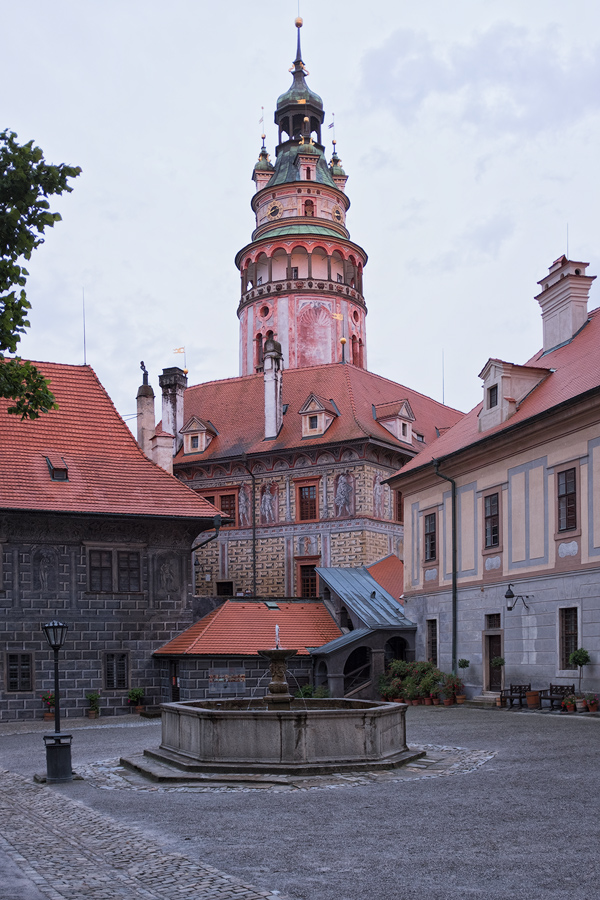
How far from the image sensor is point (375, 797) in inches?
435

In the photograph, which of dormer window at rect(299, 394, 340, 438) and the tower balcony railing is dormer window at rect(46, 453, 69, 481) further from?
the tower balcony railing

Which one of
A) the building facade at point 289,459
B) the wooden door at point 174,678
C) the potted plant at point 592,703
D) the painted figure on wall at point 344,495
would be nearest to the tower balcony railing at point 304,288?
the building facade at point 289,459

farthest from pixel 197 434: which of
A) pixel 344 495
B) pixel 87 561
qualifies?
pixel 87 561

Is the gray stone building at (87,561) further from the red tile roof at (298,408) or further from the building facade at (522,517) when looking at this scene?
the red tile roof at (298,408)

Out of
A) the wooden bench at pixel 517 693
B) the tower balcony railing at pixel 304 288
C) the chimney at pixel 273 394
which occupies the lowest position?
the wooden bench at pixel 517 693

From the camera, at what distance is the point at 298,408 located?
1610 inches

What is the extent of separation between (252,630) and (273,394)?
12.7 m

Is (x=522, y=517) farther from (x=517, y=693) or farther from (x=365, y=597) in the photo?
(x=365, y=597)

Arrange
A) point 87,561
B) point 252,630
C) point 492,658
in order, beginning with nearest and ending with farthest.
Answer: point 492,658, point 87,561, point 252,630

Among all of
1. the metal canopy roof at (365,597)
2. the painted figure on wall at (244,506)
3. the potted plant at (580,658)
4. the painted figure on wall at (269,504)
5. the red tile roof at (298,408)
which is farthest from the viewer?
the painted figure on wall at (244,506)

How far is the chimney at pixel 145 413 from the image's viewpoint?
35.2 meters

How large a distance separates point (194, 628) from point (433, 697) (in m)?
7.36

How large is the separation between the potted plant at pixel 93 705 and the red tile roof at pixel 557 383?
11.0 meters

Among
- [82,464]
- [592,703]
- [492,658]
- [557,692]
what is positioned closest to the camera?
[592,703]
